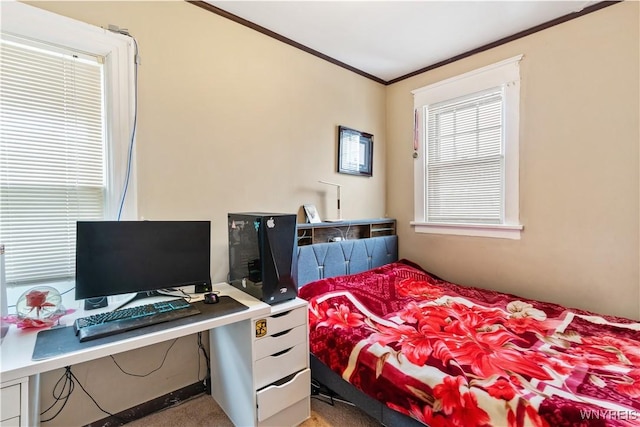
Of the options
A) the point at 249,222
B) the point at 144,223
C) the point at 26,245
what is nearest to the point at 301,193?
the point at 249,222

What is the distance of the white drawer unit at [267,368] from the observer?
1564 mm

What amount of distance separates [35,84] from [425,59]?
9.37ft

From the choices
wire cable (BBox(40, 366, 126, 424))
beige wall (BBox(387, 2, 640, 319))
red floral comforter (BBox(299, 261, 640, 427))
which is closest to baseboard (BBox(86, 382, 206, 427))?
wire cable (BBox(40, 366, 126, 424))

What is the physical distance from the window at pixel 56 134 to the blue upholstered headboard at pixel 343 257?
1.24m

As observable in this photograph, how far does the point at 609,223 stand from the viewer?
2.07 metres

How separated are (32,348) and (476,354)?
187cm

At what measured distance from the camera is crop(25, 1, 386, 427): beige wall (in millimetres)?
1757

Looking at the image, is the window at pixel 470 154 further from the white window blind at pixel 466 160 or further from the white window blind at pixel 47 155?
the white window blind at pixel 47 155

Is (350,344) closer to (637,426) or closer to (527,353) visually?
(527,353)

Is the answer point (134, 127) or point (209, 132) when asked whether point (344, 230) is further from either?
point (134, 127)

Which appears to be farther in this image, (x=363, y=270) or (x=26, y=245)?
(x=363, y=270)

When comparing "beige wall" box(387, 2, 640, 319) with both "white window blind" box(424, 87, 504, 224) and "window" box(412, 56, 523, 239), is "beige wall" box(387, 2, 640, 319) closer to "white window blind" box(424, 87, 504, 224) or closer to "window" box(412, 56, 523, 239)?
"window" box(412, 56, 523, 239)

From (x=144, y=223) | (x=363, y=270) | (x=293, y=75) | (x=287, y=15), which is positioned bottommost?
(x=363, y=270)

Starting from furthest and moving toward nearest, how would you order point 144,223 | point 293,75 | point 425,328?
point 293,75, point 425,328, point 144,223
